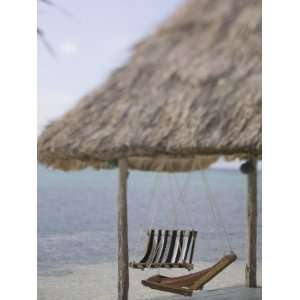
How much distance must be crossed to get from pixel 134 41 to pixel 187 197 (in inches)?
51.1

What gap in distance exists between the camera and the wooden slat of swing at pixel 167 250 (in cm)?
586

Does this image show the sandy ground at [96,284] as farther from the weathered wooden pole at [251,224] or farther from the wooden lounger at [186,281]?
the weathered wooden pole at [251,224]

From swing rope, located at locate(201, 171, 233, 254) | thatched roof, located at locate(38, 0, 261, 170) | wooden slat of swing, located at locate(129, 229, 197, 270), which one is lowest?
wooden slat of swing, located at locate(129, 229, 197, 270)

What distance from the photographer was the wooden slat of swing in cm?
586

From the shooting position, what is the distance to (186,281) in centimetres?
587

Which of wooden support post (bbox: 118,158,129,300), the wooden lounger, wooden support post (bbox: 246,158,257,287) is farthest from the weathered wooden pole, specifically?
wooden support post (bbox: 118,158,129,300)

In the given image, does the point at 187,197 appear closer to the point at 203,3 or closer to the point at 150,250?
the point at 150,250

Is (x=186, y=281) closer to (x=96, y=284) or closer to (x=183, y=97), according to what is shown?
(x=96, y=284)

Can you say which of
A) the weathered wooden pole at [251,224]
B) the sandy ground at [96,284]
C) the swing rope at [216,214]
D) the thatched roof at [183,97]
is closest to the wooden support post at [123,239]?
the sandy ground at [96,284]

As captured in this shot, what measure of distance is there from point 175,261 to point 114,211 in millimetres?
→ 593

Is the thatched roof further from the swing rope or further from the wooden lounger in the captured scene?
the wooden lounger

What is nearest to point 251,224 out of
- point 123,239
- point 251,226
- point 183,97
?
point 251,226
